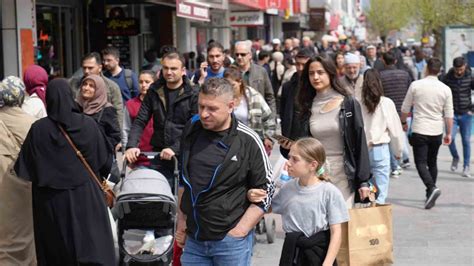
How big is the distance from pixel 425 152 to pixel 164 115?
4.82 m

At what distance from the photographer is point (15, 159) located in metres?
7.87

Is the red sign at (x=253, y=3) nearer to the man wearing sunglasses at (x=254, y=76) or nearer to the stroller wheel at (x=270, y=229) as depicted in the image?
the man wearing sunglasses at (x=254, y=76)

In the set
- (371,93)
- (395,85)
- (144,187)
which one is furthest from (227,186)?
(395,85)

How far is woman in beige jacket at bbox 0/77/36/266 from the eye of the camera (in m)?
7.80

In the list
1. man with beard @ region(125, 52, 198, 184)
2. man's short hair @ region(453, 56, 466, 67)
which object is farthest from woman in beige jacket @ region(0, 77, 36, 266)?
man's short hair @ region(453, 56, 466, 67)

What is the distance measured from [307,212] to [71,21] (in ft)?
50.2

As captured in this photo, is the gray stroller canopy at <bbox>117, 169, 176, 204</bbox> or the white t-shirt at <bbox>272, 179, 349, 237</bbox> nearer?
the white t-shirt at <bbox>272, 179, 349, 237</bbox>

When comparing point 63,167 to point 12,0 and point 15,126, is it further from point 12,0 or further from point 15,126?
point 12,0

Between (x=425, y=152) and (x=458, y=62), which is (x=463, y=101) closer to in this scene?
(x=458, y=62)

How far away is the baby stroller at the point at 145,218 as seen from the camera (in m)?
7.75

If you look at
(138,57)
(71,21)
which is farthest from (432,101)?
(138,57)

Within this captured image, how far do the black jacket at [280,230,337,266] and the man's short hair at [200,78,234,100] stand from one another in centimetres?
97

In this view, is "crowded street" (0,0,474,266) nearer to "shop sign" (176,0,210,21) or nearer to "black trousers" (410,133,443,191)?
"black trousers" (410,133,443,191)

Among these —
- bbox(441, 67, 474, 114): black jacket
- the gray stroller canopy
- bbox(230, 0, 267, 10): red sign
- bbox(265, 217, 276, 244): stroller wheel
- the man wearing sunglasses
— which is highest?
bbox(230, 0, 267, 10): red sign
